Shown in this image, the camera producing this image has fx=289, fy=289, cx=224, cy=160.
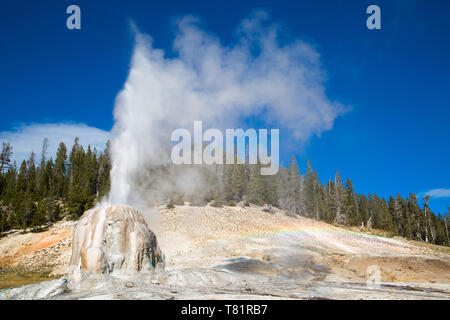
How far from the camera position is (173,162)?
6544cm

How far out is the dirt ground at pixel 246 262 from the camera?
12.5 meters

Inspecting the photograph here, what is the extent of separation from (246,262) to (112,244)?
34.0 ft

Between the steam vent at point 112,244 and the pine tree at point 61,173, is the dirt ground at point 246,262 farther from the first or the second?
the pine tree at point 61,173

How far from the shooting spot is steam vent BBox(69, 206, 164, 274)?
14.2m

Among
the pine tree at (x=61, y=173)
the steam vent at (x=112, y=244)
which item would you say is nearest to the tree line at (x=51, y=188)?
the pine tree at (x=61, y=173)

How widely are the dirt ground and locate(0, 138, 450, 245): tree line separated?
13121 millimetres

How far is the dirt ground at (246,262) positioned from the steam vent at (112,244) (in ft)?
5.58

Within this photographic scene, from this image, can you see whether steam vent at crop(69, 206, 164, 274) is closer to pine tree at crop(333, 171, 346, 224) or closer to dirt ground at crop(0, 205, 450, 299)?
dirt ground at crop(0, 205, 450, 299)

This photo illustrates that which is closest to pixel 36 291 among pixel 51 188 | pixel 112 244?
pixel 112 244

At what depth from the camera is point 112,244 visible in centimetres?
1493

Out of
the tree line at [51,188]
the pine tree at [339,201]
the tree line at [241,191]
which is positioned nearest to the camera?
the tree line at [51,188]

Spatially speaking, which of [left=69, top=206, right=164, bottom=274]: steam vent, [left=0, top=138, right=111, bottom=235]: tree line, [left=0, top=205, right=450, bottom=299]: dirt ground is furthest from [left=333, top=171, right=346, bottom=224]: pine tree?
[left=69, top=206, right=164, bottom=274]: steam vent

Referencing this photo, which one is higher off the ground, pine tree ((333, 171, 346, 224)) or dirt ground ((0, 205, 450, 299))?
pine tree ((333, 171, 346, 224))

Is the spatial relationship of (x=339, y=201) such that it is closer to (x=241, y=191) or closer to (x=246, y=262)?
(x=241, y=191)
